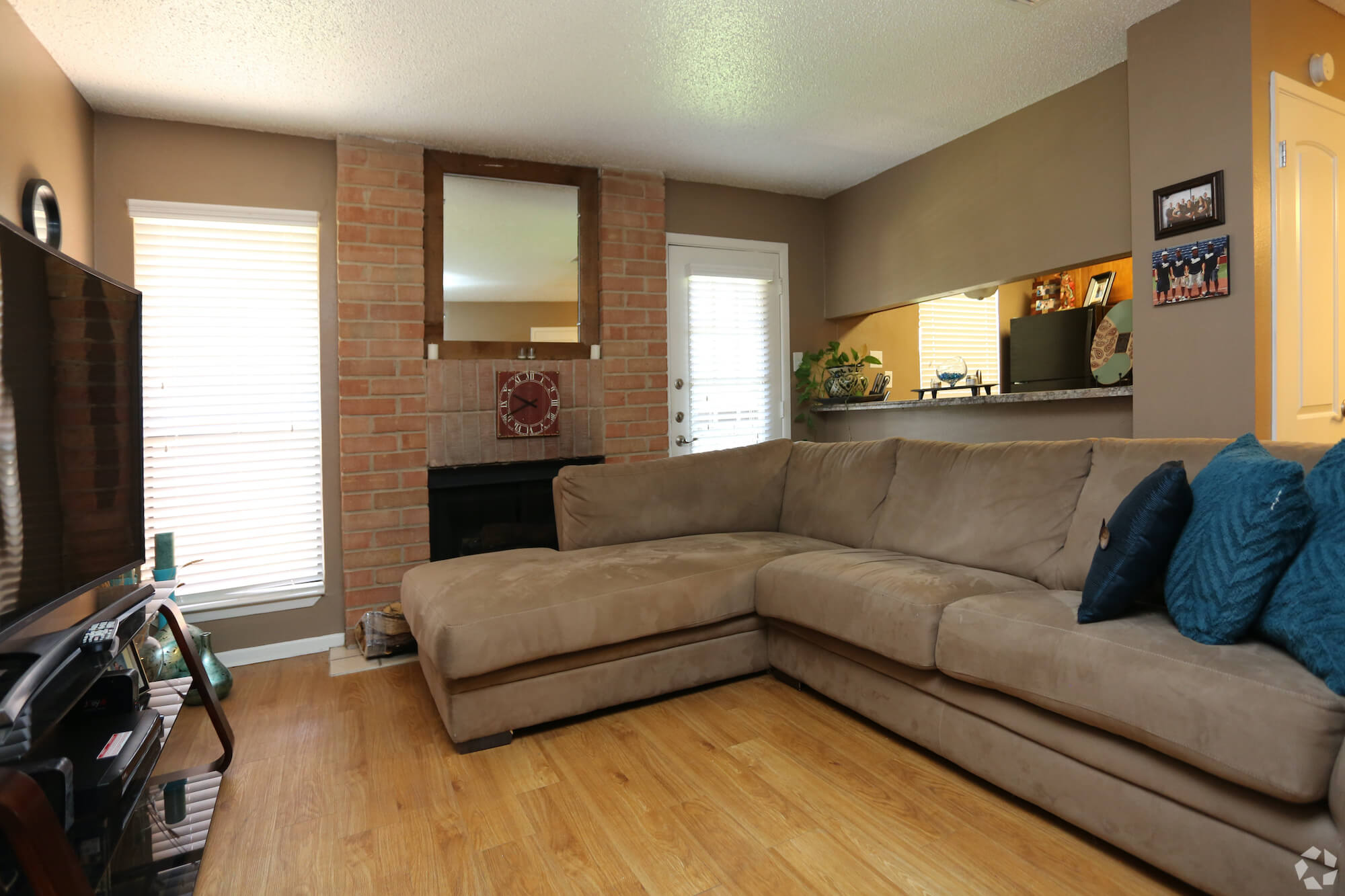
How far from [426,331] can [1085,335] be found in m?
3.29

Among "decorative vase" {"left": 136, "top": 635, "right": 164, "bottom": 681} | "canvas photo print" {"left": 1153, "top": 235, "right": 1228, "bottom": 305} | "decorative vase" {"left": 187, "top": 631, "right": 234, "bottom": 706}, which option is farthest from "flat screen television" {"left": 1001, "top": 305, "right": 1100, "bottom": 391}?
"decorative vase" {"left": 136, "top": 635, "right": 164, "bottom": 681}

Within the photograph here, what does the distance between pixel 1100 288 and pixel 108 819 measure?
205 inches

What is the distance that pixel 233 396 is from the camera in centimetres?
341

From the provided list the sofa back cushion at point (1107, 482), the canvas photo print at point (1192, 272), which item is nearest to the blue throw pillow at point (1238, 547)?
the sofa back cushion at point (1107, 482)

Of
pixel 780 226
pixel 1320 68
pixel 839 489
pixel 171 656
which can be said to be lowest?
pixel 171 656

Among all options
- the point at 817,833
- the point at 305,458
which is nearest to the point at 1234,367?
the point at 817,833

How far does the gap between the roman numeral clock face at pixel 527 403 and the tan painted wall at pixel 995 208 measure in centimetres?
208

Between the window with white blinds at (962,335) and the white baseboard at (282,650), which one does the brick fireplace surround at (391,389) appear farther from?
the window with white blinds at (962,335)

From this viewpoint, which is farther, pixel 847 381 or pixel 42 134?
pixel 847 381

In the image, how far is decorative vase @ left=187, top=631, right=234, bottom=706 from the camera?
2855 millimetres

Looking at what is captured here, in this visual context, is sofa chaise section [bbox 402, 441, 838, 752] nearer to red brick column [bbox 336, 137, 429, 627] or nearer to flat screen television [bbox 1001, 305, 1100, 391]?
red brick column [bbox 336, 137, 429, 627]

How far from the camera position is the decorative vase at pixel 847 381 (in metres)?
4.60

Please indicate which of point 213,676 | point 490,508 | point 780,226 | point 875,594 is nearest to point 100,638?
point 213,676

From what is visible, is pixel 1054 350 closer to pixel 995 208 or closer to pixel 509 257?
pixel 995 208
